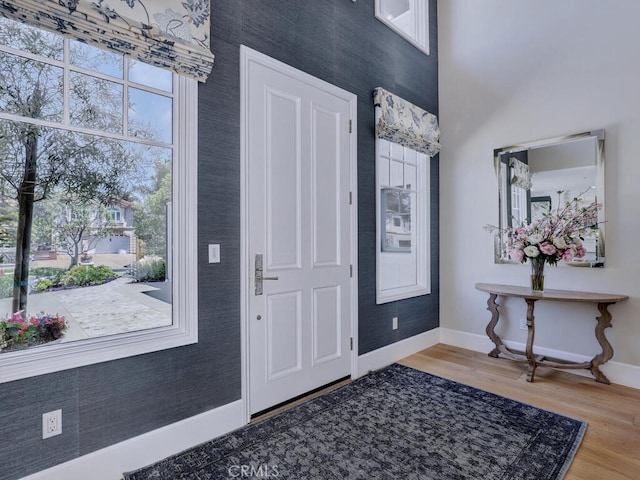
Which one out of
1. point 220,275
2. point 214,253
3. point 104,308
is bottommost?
point 104,308

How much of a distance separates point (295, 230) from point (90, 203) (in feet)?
4.17

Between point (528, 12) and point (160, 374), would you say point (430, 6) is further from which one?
point (160, 374)

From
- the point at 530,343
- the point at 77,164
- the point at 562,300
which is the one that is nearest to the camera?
the point at 77,164

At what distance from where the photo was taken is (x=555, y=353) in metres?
3.25

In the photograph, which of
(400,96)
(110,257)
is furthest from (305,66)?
(110,257)

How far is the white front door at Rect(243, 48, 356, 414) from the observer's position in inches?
92.4

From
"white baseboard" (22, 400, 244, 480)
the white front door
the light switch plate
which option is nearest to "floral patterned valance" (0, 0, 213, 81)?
the white front door

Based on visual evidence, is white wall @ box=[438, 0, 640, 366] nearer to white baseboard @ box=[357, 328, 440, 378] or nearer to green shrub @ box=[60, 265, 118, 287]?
white baseboard @ box=[357, 328, 440, 378]

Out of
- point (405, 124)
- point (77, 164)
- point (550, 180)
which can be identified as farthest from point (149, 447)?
point (550, 180)

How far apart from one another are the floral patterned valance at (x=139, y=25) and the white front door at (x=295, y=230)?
42 centimetres

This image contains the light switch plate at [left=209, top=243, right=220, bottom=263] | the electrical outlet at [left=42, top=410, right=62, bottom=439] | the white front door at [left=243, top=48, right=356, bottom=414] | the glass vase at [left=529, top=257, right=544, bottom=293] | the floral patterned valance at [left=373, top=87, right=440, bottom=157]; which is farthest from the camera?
the floral patterned valance at [left=373, top=87, right=440, bottom=157]

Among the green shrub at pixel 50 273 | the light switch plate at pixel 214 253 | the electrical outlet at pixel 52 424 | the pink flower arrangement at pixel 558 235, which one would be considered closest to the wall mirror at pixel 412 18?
the pink flower arrangement at pixel 558 235

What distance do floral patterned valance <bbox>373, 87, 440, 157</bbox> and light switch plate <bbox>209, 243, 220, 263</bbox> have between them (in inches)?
72.4

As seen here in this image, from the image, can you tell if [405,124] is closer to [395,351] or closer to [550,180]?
[550,180]
